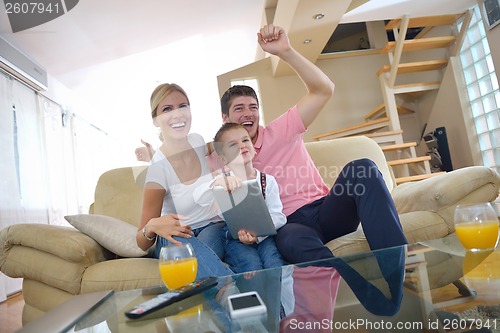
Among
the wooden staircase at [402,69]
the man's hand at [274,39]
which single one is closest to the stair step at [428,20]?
the wooden staircase at [402,69]

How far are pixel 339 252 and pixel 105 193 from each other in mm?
1249

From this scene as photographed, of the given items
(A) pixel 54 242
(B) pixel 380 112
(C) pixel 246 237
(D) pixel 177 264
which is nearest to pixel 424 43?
(B) pixel 380 112

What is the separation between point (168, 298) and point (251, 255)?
0.62 m

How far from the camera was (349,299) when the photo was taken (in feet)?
2.49

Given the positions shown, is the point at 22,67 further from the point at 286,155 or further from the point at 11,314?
the point at 286,155

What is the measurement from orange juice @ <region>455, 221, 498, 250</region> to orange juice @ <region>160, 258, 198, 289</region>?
2.21 ft

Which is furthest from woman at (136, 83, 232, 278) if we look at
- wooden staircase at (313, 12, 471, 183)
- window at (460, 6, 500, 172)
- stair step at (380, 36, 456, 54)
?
window at (460, 6, 500, 172)

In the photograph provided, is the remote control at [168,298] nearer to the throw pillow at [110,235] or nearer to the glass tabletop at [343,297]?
the glass tabletop at [343,297]

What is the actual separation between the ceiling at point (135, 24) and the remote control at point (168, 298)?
11.1 ft

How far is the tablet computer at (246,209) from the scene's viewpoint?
4.46 feet

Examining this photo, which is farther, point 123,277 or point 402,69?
point 402,69

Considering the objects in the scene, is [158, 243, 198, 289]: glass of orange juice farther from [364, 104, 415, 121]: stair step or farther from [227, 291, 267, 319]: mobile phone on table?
[364, 104, 415, 121]: stair step

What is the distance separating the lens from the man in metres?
1.28

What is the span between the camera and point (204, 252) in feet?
4.34
